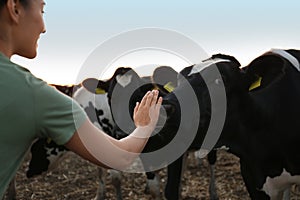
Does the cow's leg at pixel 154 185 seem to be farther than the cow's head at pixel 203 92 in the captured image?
Yes

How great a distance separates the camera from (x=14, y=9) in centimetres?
131

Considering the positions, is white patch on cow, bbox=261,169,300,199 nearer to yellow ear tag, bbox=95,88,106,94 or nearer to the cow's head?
the cow's head

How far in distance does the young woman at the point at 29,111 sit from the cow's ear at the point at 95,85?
16.7 feet

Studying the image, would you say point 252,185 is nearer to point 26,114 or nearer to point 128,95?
point 128,95

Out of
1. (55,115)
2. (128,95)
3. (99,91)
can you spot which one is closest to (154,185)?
(128,95)

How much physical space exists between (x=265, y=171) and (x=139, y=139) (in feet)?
8.24

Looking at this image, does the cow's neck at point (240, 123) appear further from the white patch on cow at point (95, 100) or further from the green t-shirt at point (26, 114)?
the white patch on cow at point (95, 100)

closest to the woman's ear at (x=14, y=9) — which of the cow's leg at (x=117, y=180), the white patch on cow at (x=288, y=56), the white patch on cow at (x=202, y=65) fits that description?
the white patch on cow at (x=202, y=65)

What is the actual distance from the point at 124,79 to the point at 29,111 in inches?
189

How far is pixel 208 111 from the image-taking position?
3.47m

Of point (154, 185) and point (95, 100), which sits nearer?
point (154, 185)

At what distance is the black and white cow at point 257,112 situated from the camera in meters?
3.47

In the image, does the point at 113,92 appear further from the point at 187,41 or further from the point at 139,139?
the point at 139,139

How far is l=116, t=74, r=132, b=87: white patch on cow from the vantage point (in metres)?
6.01
